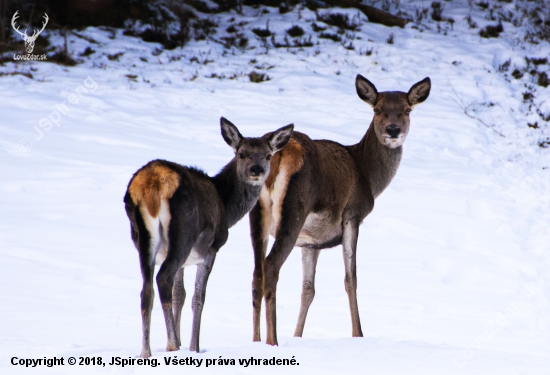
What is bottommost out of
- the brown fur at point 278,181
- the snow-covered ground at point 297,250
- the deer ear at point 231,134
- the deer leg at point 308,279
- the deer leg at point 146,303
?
the snow-covered ground at point 297,250

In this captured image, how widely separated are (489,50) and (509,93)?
220 cm

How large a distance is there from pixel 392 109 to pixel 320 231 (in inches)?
59.2

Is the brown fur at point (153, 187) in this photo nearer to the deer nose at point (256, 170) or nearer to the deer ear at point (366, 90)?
the deer nose at point (256, 170)

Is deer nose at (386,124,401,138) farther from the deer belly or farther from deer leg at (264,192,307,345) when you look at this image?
deer leg at (264,192,307,345)

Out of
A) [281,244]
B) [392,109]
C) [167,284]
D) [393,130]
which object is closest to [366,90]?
[392,109]

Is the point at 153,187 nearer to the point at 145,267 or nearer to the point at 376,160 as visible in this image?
Answer: the point at 145,267

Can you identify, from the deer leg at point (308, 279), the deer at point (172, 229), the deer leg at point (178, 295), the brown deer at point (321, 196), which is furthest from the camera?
the deer leg at point (308, 279)

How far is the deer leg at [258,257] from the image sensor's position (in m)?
6.42

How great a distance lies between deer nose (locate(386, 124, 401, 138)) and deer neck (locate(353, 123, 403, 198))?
27cm

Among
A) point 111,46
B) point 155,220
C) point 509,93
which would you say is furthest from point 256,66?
point 155,220

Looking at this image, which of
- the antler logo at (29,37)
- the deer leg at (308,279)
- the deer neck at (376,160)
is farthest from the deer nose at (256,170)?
the antler logo at (29,37)

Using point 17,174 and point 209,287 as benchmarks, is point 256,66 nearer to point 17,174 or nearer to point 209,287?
point 17,174

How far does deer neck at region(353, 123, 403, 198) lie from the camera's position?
310 inches

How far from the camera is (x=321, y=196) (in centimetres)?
684
